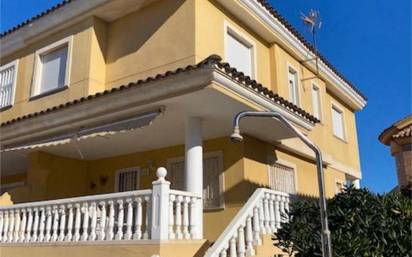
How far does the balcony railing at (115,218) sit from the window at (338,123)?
1783 cm

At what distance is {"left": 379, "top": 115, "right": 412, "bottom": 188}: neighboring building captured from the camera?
2745 cm

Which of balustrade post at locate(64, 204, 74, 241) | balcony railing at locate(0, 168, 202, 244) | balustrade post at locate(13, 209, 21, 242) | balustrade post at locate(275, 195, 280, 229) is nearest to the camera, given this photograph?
balcony railing at locate(0, 168, 202, 244)

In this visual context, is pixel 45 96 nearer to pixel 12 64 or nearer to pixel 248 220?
pixel 12 64

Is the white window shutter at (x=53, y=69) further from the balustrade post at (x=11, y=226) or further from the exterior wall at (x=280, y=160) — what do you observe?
the exterior wall at (x=280, y=160)

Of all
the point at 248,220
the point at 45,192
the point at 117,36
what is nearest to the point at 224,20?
the point at 117,36

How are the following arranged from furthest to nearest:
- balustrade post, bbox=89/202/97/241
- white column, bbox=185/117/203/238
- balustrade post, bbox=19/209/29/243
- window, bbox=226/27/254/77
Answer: window, bbox=226/27/254/77
balustrade post, bbox=19/209/29/243
white column, bbox=185/117/203/238
balustrade post, bbox=89/202/97/241

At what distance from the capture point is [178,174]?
18719mm

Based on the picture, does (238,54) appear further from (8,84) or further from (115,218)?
(8,84)

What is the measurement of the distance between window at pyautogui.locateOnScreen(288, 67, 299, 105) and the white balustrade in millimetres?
9018

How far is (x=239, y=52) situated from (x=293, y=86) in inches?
217

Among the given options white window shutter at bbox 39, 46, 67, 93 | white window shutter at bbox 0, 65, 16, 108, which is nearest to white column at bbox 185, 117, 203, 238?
white window shutter at bbox 39, 46, 67, 93

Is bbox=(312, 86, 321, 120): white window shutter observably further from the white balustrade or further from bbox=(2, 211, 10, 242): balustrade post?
bbox=(2, 211, 10, 242): balustrade post

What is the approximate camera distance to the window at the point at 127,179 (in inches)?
795

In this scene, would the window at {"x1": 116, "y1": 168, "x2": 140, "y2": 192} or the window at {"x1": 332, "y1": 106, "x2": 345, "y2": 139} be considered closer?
the window at {"x1": 116, "y1": 168, "x2": 140, "y2": 192}
